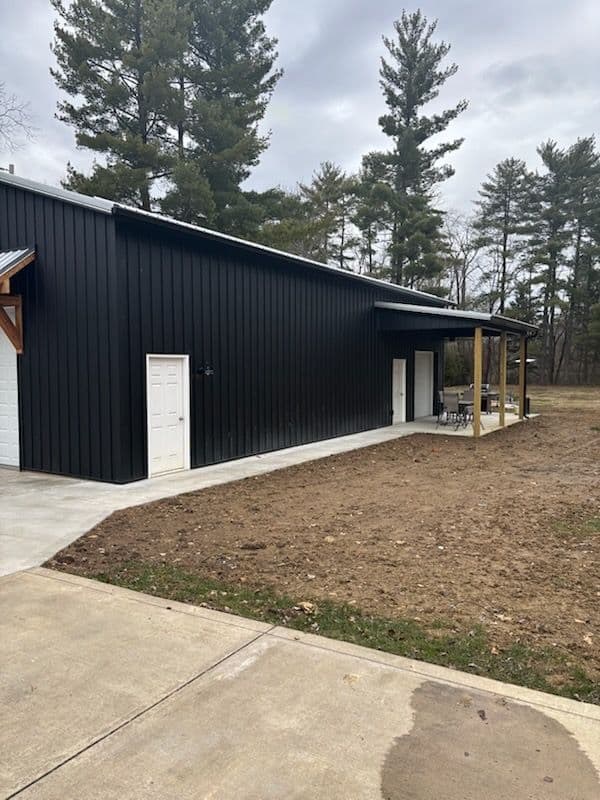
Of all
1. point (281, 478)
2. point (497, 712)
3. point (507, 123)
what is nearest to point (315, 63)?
point (507, 123)

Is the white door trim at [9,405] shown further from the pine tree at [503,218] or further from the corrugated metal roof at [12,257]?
the pine tree at [503,218]

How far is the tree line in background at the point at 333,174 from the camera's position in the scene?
17156 millimetres

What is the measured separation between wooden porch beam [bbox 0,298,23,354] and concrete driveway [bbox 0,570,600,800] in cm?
585

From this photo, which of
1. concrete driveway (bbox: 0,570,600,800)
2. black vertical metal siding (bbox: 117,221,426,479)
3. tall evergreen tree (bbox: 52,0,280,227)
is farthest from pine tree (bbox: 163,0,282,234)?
concrete driveway (bbox: 0,570,600,800)

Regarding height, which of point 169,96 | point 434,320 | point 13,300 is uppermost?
point 169,96

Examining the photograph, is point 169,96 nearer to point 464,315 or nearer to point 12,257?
point 464,315

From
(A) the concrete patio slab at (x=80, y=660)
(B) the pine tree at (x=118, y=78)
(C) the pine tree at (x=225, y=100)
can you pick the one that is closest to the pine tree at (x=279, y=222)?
(C) the pine tree at (x=225, y=100)

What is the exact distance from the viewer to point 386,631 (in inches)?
132

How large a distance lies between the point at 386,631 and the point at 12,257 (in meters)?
7.29

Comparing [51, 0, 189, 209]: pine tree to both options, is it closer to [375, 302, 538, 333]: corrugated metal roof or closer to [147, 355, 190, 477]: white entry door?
[375, 302, 538, 333]: corrugated metal roof

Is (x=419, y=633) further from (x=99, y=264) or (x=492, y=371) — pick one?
(x=492, y=371)

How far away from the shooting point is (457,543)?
5098mm

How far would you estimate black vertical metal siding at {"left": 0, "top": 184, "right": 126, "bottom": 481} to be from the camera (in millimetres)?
7578

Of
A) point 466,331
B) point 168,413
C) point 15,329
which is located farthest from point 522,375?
point 15,329
